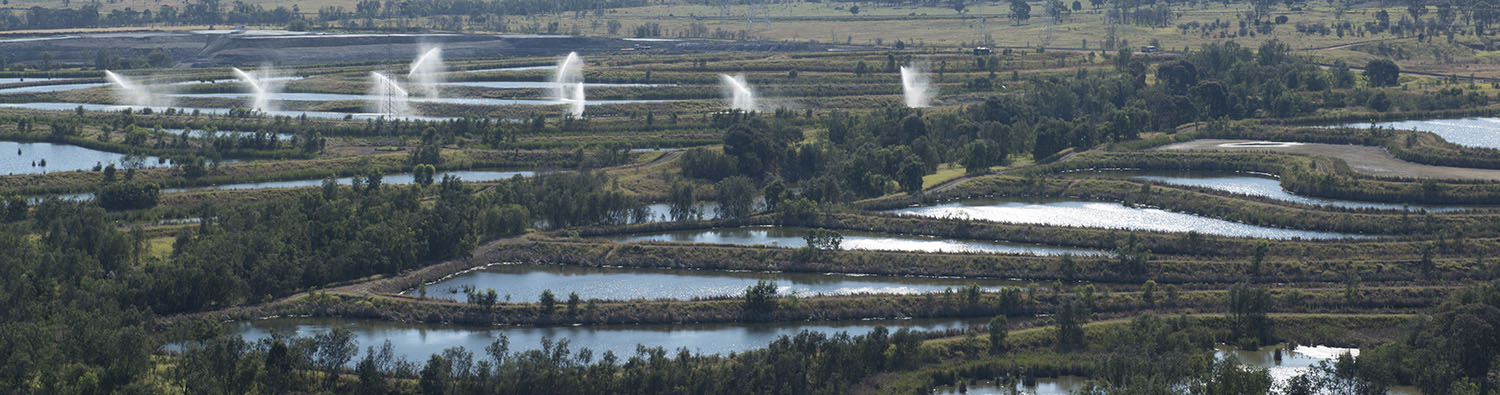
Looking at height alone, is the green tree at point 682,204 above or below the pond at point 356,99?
below

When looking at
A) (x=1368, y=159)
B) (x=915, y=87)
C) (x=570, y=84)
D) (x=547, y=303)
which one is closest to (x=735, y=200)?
(x=547, y=303)

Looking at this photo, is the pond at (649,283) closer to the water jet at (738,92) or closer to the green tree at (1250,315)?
the green tree at (1250,315)

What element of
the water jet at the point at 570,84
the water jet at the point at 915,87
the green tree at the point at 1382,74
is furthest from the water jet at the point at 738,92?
the green tree at the point at 1382,74

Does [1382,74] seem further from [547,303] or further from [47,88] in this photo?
[47,88]

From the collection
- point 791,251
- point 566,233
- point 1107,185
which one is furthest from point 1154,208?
point 566,233

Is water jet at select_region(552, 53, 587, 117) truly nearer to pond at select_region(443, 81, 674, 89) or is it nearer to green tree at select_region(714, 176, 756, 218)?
pond at select_region(443, 81, 674, 89)

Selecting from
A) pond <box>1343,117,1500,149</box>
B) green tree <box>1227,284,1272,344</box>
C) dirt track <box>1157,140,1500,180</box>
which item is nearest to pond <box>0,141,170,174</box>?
green tree <box>1227,284,1272,344</box>
